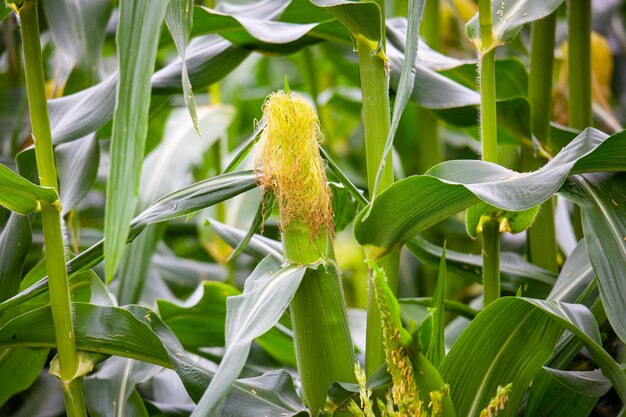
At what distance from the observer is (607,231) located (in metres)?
0.55

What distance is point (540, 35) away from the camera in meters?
0.85

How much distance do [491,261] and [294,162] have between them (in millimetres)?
215

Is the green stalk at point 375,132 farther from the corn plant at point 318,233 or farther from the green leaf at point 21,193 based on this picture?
the green leaf at point 21,193

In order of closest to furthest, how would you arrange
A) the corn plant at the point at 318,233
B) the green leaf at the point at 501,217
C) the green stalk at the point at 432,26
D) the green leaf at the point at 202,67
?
the corn plant at the point at 318,233 < the green leaf at the point at 501,217 < the green leaf at the point at 202,67 < the green stalk at the point at 432,26

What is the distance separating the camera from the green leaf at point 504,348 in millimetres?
548

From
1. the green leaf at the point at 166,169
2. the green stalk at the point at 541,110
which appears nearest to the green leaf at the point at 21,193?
the green leaf at the point at 166,169

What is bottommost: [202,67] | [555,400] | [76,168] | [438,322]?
[555,400]

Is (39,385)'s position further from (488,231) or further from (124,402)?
(488,231)

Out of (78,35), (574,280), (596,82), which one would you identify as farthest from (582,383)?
(596,82)

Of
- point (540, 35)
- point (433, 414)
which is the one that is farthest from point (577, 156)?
point (540, 35)

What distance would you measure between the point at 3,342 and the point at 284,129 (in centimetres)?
34

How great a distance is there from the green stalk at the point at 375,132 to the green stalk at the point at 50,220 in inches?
9.8

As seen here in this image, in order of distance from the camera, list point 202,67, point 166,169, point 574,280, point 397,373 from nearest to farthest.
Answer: point 397,373, point 574,280, point 202,67, point 166,169

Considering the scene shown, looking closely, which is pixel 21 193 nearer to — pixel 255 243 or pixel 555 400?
pixel 255 243
